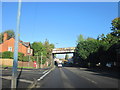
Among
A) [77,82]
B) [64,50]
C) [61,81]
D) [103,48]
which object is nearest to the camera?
[77,82]

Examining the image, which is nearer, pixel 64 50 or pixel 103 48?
pixel 103 48

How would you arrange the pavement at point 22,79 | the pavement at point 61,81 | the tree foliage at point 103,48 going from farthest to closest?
the tree foliage at point 103,48 < the pavement at point 61,81 < the pavement at point 22,79

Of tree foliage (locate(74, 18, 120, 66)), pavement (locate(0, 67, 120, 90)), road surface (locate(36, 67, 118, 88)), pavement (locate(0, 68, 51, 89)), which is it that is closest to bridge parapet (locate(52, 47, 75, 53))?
tree foliage (locate(74, 18, 120, 66))

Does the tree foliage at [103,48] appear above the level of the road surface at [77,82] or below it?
above

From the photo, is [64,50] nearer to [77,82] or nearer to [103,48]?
[103,48]

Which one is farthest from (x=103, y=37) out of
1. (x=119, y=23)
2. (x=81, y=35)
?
(x=81, y=35)

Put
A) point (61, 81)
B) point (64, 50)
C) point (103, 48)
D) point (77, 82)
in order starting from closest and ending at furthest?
point (77, 82) < point (61, 81) < point (103, 48) < point (64, 50)

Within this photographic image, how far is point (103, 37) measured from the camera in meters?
53.6

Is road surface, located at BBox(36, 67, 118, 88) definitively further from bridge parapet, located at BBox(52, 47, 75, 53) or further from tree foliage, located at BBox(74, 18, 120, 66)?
bridge parapet, located at BBox(52, 47, 75, 53)

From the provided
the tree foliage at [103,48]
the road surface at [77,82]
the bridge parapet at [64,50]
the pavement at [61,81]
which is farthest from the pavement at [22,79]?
the bridge parapet at [64,50]

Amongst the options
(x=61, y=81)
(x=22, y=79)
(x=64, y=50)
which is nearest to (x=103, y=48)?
(x=61, y=81)

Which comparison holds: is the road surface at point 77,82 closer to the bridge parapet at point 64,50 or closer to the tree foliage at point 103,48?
the tree foliage at point 103,48

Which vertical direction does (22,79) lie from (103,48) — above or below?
below

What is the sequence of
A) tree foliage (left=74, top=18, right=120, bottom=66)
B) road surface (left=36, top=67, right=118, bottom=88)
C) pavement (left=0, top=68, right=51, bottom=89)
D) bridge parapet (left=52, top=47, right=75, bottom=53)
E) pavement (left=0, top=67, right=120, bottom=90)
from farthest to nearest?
bridge parapet (left=52, top=47, right=75, bottom=53) < tree foliage (left=74, top=18, right=120, bottom=66) < road surface (left=36, top=67, right=118, bottom=88) < pavement (left=0, top=67, right=120, bottom=90) < pavement (left=0, top=68, right=51, bottom=89)
